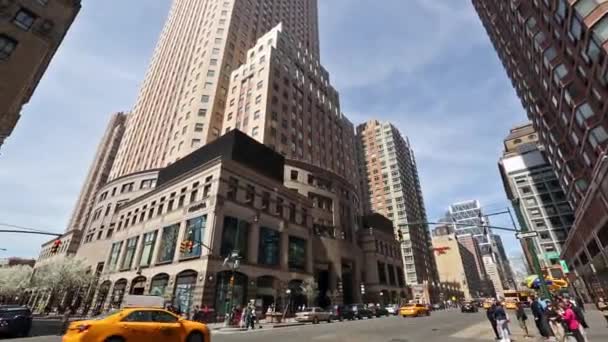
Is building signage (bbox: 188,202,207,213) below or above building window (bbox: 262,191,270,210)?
below

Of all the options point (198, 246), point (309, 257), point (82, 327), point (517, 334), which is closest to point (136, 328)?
point (82, 327)

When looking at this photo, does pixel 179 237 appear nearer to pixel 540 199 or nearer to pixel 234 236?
pixel 234 236

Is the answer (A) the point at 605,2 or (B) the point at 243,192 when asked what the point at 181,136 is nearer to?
(B) the point at 243,192

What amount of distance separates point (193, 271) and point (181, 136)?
3635 cm

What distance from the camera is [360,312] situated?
40.1 metres

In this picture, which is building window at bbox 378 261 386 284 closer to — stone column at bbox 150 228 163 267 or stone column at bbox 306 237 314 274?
stone column at bbox 306 237 314 274

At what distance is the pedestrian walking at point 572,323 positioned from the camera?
1060 cm

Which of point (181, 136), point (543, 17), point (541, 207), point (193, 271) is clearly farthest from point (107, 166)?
point (541, 207)

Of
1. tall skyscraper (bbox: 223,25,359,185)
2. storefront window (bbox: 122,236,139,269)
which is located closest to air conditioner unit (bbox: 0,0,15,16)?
storefront window (bbox: 122,236,139,269)

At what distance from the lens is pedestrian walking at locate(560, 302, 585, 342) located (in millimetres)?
10602

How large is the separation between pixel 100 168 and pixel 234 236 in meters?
90.8

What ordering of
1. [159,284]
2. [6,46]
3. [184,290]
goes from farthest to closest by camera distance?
1. [159,284]
2. [184,290]
3. [6,46]

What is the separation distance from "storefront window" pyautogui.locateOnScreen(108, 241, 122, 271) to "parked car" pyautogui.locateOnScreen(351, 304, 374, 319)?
3482cm

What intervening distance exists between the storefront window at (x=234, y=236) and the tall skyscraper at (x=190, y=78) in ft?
91.6
